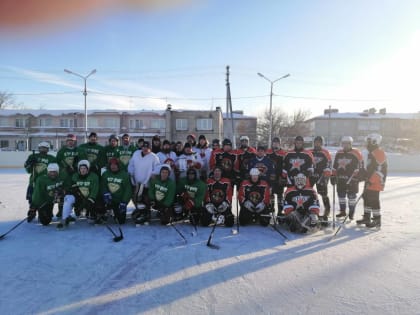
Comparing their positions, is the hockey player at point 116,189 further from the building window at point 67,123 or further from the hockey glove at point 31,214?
the building window at point 67,123

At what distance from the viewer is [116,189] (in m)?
4.73

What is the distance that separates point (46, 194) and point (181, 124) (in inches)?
939

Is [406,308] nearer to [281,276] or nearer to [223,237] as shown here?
[281,276]

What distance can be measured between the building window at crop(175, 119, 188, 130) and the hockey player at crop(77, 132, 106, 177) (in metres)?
22.9

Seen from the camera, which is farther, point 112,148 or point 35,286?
point 112,148

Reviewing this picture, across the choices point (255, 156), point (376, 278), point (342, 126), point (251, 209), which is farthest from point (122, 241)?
point (342, 126)

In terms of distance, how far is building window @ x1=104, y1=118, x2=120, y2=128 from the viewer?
28.4m

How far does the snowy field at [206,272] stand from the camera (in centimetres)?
235

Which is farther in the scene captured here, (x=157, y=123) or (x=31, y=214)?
(x=157, y=123)

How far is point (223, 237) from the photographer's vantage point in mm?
4043

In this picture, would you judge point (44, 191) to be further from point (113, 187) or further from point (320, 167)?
point (320, 167)

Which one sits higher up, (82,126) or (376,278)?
(82,126)

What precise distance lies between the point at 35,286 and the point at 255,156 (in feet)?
12.2

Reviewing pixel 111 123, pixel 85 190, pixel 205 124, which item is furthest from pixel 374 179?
pixel 111 123
